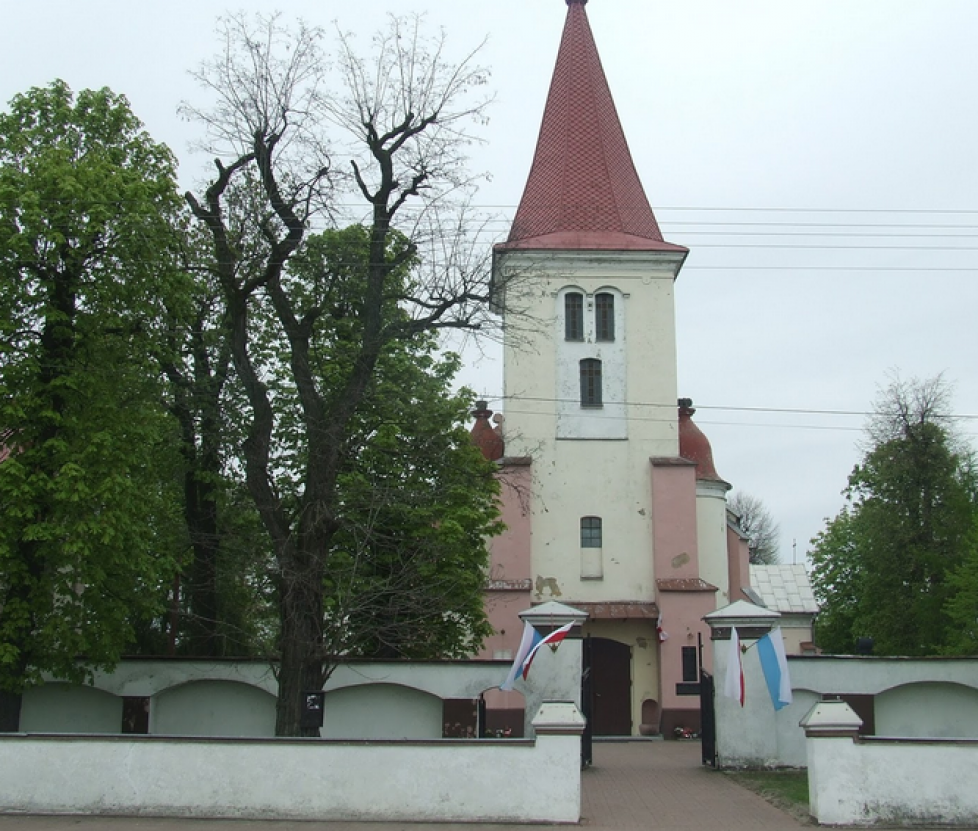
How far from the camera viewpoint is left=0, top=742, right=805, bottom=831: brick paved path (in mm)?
12461

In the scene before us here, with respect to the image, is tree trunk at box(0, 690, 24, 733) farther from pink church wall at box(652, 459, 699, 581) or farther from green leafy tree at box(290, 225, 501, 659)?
pink church wall at box(652, 459, 699, 581)

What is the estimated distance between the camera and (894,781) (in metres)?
12.6

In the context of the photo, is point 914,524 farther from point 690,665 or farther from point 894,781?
point 894,781

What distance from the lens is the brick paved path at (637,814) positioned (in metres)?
12.5

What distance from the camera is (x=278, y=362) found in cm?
2448

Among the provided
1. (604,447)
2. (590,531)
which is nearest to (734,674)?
(590,531)

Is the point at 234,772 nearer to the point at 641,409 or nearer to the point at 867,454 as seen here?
the point at 641,409

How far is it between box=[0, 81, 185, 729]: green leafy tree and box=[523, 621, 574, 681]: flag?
6369 millimetres

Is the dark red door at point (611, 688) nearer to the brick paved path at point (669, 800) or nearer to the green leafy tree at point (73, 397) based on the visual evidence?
the brick paved path at point (669, 800)

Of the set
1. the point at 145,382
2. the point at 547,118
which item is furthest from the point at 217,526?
the point at 547,118

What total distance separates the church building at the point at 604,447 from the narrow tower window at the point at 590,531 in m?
0.04

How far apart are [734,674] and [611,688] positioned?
1043 cm

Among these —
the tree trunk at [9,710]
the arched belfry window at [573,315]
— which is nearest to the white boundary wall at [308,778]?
the tree trunk at [9,710]

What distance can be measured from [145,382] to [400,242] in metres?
4.87
